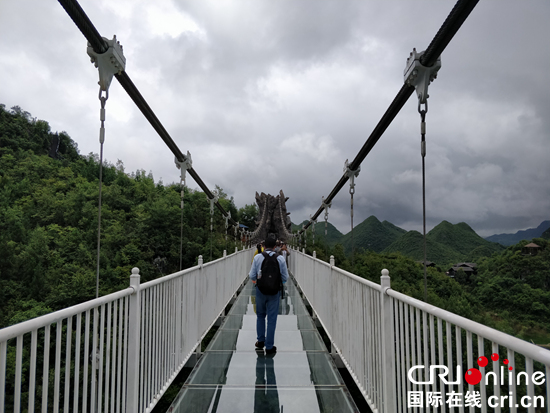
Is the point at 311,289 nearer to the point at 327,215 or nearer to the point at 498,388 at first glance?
the point at 327,215

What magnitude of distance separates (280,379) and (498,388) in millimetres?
2366

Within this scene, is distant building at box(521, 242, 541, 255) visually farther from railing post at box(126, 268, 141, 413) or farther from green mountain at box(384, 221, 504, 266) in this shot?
railing post at box(126, 268, 141, 413)

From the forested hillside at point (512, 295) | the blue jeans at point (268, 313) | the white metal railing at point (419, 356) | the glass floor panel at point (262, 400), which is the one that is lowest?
the forested hillside at point (512, 295)

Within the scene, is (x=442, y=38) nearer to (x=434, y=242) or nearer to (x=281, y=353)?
(x=281, y=353)

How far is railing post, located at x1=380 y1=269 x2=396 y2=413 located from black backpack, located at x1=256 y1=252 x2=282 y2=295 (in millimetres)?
1792

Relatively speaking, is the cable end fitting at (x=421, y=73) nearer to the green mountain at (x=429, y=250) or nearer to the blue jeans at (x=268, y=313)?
the blue jeans at (x=268, y=313)

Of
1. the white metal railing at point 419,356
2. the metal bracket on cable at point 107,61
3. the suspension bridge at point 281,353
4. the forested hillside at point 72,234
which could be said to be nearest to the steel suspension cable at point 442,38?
the suspension bridge at point 281,353

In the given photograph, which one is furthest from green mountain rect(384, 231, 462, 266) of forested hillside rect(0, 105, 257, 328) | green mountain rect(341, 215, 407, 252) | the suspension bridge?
the suspension bridge

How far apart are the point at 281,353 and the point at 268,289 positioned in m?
0.66

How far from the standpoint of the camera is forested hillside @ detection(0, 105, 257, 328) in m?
27.1

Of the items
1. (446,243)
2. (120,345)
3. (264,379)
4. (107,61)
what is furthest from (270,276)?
(446,243)

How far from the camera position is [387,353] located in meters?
1.98

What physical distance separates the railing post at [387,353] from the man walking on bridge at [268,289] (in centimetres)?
180

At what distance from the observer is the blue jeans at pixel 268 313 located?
3699 mm
